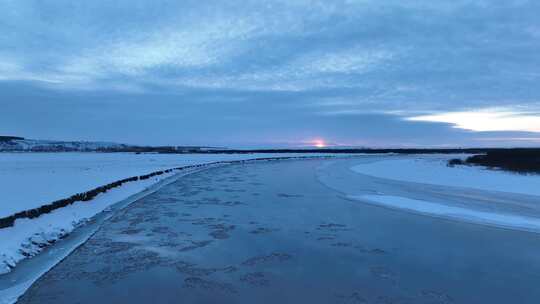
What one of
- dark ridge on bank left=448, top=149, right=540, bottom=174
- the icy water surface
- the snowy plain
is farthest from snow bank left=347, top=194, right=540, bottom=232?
dark ridge on bank left=448, top=149, right=540, bottom=174

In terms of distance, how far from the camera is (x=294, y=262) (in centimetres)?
709

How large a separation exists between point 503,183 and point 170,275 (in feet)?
67.6

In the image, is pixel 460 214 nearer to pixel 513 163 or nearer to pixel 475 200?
pixel 475 200

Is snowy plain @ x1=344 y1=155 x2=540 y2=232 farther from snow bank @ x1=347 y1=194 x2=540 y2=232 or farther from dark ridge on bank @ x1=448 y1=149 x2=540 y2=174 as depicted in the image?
dark ridge on bank @ x1=448 y1=149 x2=540 y2=174

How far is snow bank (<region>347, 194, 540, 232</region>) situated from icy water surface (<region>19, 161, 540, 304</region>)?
2.71 feet

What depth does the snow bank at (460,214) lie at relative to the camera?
10523 mm

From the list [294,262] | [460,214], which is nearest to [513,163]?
[460,214]

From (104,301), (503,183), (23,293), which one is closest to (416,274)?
(104,301)

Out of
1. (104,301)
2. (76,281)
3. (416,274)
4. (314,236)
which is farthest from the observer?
(314,236)

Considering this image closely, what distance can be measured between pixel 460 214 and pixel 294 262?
7.36m

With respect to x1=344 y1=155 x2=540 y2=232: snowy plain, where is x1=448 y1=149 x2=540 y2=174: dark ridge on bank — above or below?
above

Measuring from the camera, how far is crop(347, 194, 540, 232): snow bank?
10.5m

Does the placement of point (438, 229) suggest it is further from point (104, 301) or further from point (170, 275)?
point (104, 301)

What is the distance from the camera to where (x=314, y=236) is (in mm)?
9180
